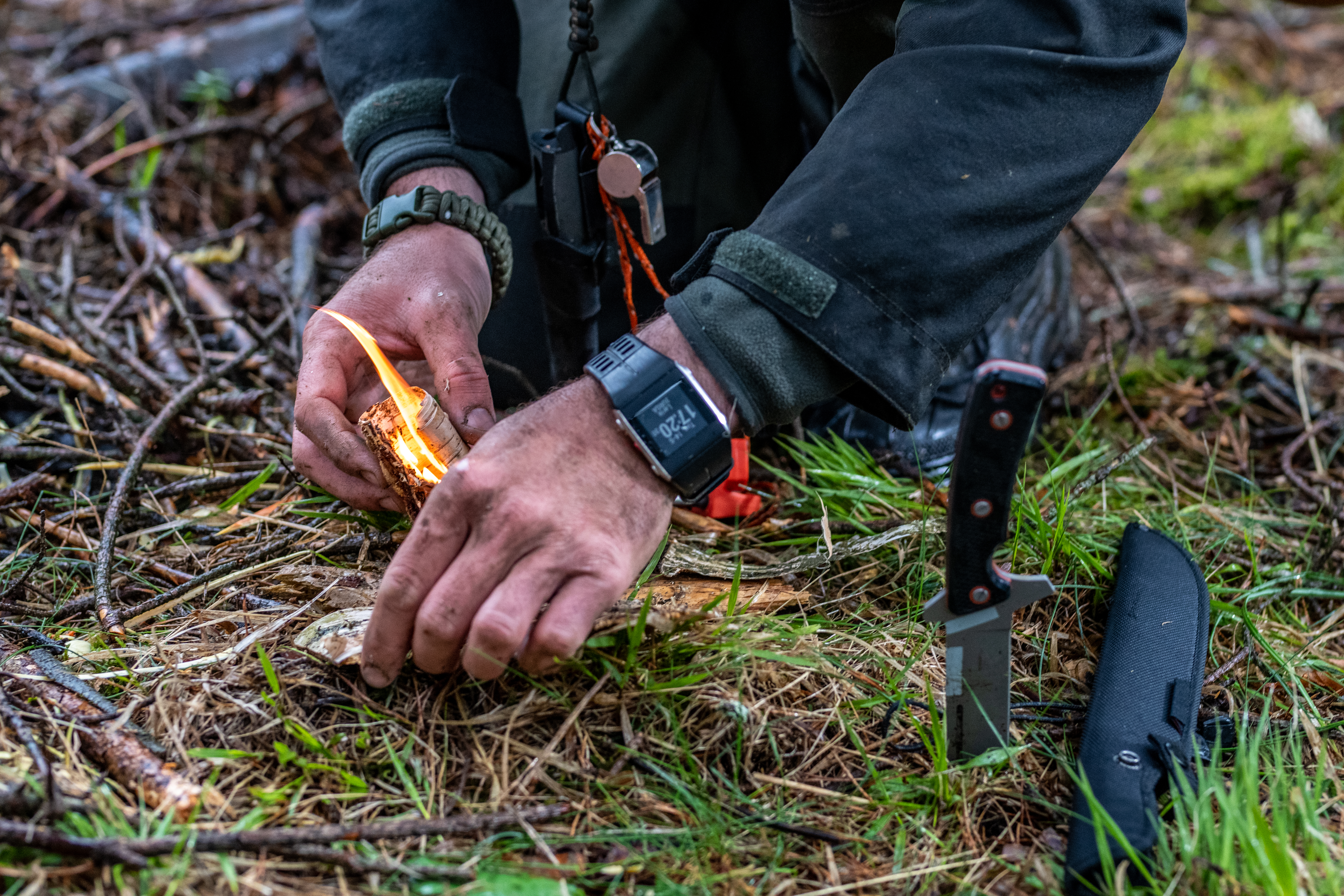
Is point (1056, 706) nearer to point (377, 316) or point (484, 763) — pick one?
point (484, 763)

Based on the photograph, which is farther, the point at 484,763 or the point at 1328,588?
the point at 1328,588

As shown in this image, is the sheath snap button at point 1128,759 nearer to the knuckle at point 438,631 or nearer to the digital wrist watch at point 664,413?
the digital wrist watch at point 664,413

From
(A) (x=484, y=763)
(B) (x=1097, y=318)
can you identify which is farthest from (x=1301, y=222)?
(A) (x=484, y=763)

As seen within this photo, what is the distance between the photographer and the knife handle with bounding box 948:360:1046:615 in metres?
1.21

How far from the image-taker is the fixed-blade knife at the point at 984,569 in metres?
1.22

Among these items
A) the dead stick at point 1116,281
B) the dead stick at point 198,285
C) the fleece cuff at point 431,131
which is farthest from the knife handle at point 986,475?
the dead stick at point 198,285

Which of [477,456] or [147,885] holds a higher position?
[477,456]

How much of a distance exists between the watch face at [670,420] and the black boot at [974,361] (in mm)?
966

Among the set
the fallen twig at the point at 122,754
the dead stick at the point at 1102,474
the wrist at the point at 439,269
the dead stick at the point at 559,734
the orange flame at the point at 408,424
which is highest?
the wrist at the point at 439,269

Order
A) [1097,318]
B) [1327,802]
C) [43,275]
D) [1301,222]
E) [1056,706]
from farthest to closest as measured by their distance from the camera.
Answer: [1301,222]
[1097,318]
[43,275]
[1056,706]
[1327,802]

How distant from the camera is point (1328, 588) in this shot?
6.97 ft

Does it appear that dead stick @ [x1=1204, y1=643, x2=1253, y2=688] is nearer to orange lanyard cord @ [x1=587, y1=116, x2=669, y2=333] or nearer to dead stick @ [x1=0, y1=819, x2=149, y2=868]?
orange lanyard cord @ [x1=587, y1=116, x2=669, y2=333]

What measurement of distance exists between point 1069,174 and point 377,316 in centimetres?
139

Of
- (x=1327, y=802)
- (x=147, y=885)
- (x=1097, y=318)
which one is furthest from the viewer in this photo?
(x=1097, y=318)
